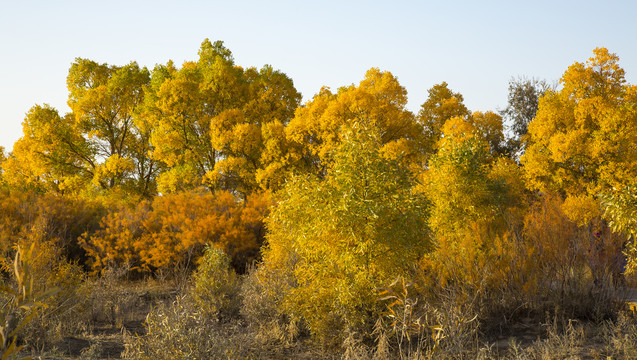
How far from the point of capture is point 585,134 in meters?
21.3

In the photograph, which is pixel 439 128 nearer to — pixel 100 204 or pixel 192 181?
pixel 192 181

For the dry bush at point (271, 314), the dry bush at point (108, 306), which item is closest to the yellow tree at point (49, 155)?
the dry bush at point (108, 306)

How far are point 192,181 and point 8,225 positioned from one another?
10561 millimetres

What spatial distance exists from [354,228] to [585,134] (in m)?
17.4

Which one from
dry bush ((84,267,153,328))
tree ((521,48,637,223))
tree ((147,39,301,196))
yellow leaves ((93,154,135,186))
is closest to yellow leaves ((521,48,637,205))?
tree ((521,48,637,223))

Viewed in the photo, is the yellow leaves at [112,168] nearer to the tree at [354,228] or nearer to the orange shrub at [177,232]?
the orange shrub at [177,232]

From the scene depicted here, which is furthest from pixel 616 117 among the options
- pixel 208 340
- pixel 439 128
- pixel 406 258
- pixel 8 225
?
pixel 8 225

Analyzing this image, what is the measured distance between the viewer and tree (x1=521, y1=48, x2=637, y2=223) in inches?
815

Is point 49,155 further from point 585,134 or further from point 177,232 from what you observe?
point 585,134

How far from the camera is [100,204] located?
19375 mm

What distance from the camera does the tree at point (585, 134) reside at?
67.9 feet

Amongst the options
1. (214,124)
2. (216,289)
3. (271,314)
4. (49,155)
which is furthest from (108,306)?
(49,155)

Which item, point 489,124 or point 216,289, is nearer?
point 216,289

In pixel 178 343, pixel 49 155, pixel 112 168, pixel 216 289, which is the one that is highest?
pixel 49 155
